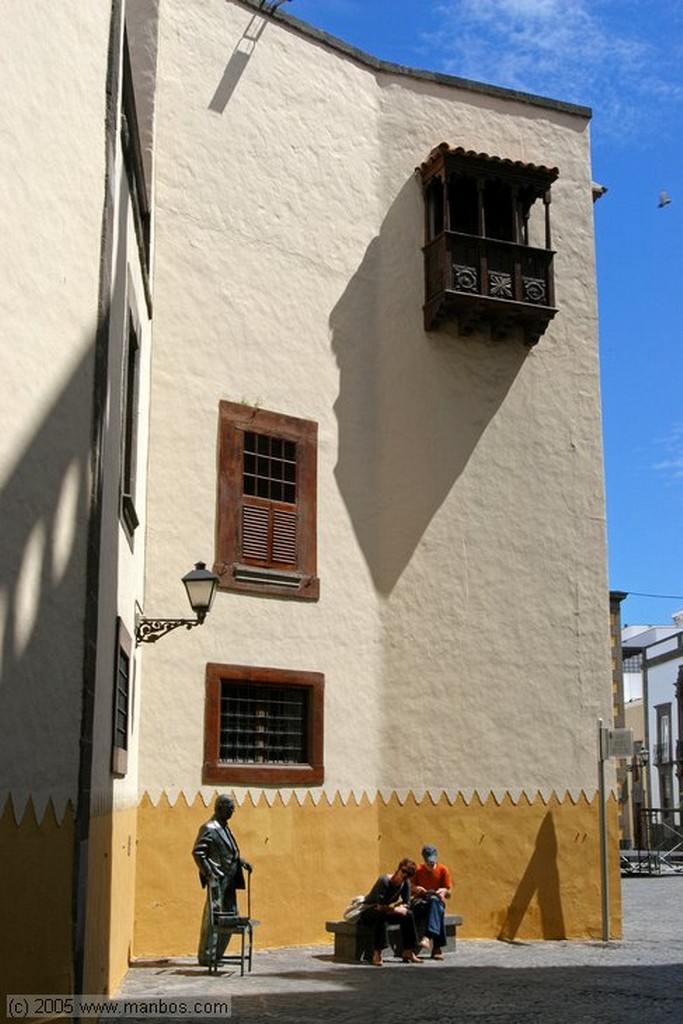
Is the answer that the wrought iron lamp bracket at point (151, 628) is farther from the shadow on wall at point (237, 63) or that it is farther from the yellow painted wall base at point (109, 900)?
the shadow on wall at point (237, 63)

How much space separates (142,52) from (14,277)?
8026mm

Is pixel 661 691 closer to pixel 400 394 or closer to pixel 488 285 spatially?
pixel 488 285

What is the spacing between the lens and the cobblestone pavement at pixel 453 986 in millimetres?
9898

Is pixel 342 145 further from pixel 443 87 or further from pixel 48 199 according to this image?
pixel 48 199

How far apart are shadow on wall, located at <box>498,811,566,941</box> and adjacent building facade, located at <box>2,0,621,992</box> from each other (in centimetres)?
3

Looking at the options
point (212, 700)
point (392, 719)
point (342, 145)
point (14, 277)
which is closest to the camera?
point (14, 277)

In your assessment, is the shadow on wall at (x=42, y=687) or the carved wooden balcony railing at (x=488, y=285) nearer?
the shadow on wall at (x=42, y=687)

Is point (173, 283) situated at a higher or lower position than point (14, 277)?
higher

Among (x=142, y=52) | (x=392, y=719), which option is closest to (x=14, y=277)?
(x=142, y=52)

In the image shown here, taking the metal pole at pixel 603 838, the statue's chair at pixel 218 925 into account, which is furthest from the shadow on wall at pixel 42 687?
the metal pole at pixel 603 838

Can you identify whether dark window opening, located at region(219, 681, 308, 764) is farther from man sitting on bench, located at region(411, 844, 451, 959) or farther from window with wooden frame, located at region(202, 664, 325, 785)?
man sitting on bench, located at region(411, 844, 451, 959)

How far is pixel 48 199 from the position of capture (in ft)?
28.0

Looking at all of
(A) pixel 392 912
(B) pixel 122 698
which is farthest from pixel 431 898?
(B) pixel 122 698

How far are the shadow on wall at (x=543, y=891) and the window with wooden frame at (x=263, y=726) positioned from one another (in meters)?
3.04
